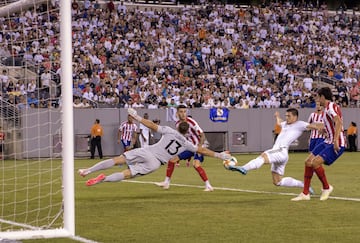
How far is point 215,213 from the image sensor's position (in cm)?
1310

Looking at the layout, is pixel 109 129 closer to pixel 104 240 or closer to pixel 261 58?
pixel 261 58

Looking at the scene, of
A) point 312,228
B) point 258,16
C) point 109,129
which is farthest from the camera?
point 258,16

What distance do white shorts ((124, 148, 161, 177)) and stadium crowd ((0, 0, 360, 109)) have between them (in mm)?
20543

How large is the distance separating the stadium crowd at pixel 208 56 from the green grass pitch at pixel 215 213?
17.3 m

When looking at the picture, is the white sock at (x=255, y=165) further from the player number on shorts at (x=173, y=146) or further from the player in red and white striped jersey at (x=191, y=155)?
the player in red and white striped jersey at (x=191, y=155)

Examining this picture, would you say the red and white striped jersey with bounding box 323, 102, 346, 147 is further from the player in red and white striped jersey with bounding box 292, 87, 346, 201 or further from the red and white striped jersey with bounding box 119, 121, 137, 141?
the red and white striped jersey with bounding box 119, 121, 137, 141

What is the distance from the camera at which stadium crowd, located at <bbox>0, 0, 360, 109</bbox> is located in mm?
38031

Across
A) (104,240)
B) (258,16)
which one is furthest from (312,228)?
(258,16)

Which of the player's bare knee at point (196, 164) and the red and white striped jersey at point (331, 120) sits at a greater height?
the red and white striped jersey at point (331, 120)

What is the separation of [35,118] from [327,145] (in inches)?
704

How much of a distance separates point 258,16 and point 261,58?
5067mm

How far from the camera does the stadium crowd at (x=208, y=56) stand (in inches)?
1497

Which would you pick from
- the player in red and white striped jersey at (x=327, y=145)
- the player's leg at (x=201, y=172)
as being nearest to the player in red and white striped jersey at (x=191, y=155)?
the player's leg at (x=201, y=172)

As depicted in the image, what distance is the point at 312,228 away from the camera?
434 inches
